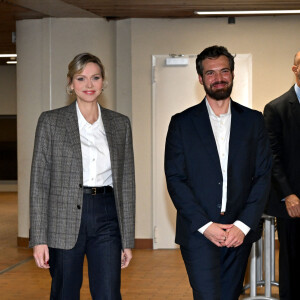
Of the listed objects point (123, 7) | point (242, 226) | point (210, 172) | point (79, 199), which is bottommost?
point (242, 226)

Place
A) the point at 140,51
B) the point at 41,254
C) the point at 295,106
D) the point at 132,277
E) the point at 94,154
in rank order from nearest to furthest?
the point at 41,254 → the point at 94,154 → the point at 295,106 → the point at 132,277 → the point at 140,51

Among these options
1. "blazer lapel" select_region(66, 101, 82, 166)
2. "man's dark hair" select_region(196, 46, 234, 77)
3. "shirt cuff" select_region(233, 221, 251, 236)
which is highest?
"man's dark hair" select_region(196, 46, 234, 77)

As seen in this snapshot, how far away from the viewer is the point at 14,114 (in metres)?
18.1

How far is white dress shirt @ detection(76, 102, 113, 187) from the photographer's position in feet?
11.7

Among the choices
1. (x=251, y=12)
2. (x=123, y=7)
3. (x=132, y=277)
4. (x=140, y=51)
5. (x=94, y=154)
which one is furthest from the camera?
(x=140, y=51)

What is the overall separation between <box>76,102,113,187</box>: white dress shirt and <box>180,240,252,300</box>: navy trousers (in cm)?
56

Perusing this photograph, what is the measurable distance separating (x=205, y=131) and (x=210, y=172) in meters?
0.21

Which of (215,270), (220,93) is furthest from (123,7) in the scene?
(215,270)

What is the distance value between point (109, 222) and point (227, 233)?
0.59 metres

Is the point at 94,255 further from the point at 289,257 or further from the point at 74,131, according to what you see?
the point at 289,257

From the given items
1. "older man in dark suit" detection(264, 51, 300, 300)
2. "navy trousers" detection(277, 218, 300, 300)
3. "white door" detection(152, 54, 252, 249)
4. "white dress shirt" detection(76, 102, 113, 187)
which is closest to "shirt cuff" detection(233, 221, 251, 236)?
"white dress shirt" detection(76, 102, 113, 187)

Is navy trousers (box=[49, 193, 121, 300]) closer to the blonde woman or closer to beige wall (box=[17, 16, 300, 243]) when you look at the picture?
the blonde woman

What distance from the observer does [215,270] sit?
11.6 ft

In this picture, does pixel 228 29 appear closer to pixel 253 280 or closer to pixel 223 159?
pixel 253 280
